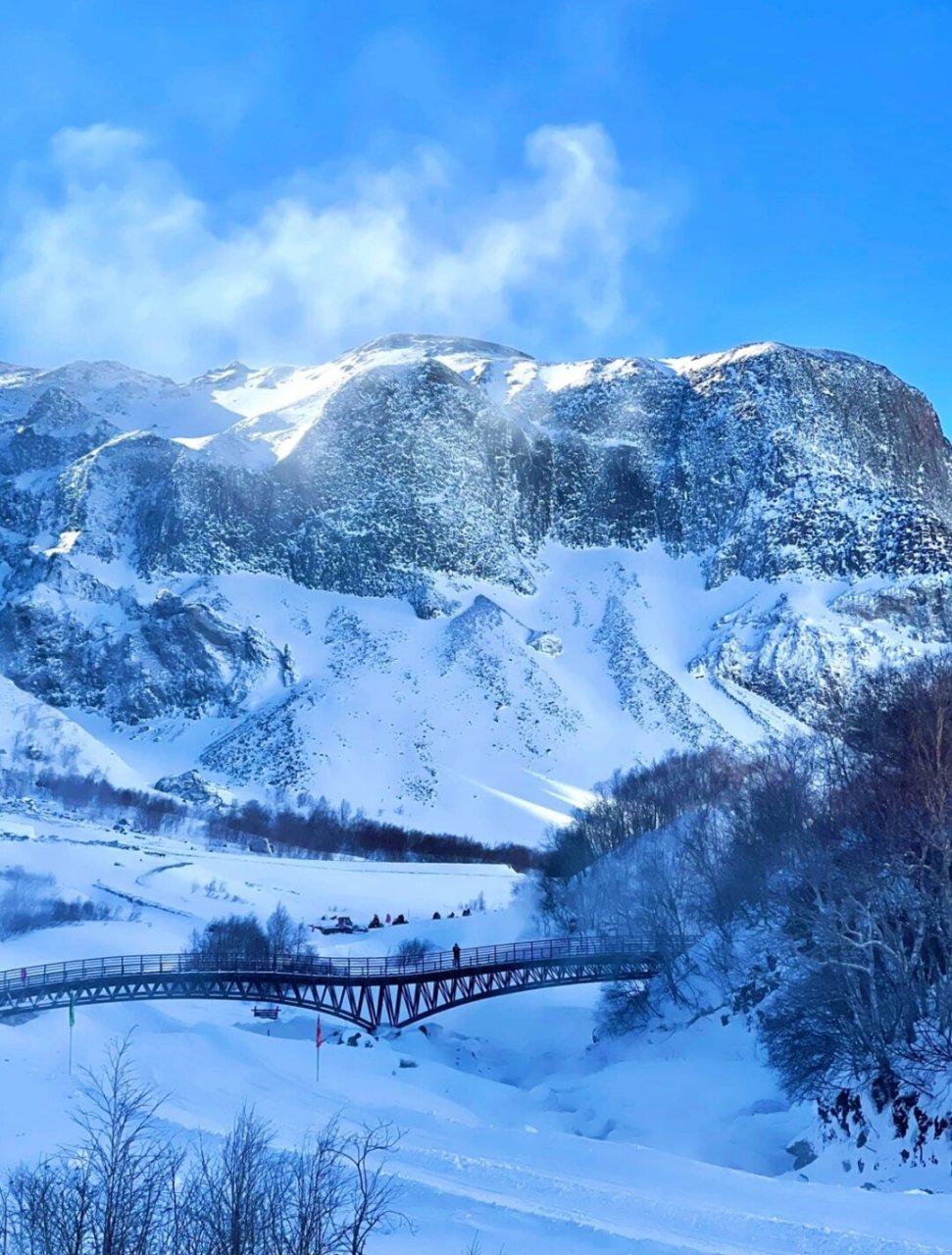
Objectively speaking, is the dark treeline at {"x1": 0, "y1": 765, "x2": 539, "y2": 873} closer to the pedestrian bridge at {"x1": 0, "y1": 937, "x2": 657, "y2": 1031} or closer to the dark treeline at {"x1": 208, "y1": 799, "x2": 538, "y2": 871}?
the dark treeline at {"x1": 208, "y1": 799, "x2": 538, "y2": 871}

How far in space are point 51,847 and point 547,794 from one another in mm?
67628

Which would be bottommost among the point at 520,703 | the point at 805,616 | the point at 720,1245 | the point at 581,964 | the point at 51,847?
the point at 720,1245

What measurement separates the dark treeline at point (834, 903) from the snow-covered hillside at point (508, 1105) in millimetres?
2518

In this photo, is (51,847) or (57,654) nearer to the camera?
(51,847)

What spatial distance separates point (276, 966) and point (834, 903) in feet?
85.8

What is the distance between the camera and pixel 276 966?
50781mm

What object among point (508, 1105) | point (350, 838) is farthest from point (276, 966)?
point (350, 838)

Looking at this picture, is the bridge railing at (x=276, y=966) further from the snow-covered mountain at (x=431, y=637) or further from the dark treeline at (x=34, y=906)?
the snow-covered mountain at (x=431, y=637)

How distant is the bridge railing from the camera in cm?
4641

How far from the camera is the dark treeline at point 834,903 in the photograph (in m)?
31.5

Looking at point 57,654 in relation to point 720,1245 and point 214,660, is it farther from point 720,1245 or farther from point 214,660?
point 720,1245

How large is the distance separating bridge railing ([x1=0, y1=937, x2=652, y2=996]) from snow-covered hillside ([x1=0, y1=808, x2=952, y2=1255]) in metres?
1.87

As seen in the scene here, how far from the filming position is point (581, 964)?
55031mm

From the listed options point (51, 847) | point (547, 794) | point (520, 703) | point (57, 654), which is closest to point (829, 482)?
point (520, 703)
